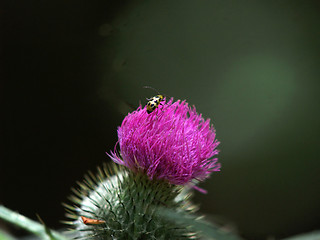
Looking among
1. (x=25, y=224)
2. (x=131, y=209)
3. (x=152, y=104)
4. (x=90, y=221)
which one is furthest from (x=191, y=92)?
(x=25, y=224)

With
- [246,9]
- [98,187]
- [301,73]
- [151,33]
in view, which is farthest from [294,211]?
[98,187]

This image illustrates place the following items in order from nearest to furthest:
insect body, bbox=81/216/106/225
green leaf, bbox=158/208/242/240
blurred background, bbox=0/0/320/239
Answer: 1. green leaf, bbox=158/208/242/240
2. insect body, bbox=81/216/106/225
3. blurred background, bbox=0/0/320/239

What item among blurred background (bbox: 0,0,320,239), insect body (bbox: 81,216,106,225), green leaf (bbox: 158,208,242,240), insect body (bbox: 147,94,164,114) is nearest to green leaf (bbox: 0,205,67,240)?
insect body (bbox: 81,216,106,225)

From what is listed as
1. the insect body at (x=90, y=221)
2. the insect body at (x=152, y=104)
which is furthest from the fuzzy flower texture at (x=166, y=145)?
the insect body at (x=90, y=221)

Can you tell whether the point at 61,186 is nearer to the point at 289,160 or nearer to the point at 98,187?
the point at 98,187

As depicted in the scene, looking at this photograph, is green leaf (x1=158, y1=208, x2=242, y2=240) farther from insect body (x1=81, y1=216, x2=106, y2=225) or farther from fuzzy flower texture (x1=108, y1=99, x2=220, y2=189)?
insect body (x1=81, y1=216, x2=106, y2=225)

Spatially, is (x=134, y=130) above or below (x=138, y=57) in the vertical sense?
below

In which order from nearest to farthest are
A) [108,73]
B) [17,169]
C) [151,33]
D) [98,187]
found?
[98,187]
[108,73]
[151,33]
[17,169]
